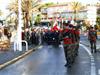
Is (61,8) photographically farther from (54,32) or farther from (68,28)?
(68,28)

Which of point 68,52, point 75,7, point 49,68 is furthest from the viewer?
point 75,7

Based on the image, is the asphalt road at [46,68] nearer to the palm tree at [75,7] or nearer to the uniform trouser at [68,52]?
the uniform trouser at [68,52]

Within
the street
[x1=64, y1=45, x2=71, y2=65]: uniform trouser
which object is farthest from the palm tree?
[x1=64, y1=45, x2=71, y2=65]: uniform trouser

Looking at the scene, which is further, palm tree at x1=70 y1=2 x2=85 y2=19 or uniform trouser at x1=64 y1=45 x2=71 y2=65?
palm tree at x1=70 y1=2 x2=85 y2=19

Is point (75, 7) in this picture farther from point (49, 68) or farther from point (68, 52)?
point (49, 68)

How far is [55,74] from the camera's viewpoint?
13977mm

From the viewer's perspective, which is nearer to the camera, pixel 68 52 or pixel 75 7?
pixel 68 52

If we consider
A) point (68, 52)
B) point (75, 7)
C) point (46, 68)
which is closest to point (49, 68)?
point (46, 68)

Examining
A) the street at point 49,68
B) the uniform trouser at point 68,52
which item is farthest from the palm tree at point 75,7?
the uniform trouser at point 68,52

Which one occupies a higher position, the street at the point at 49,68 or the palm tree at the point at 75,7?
the palm tree at the point at 75,7

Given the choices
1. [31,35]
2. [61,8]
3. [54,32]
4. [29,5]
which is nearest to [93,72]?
[31,35]

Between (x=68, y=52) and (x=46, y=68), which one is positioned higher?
(x=68, y=52)

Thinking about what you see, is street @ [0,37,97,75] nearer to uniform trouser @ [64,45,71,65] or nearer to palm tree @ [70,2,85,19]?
uniform trouser @ [64,45,71,65]

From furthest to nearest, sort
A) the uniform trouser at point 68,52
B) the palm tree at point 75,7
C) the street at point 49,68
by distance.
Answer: the palm tree at point 75,7 → the uniform trouser at point 68,52 → the street at point 49,68
